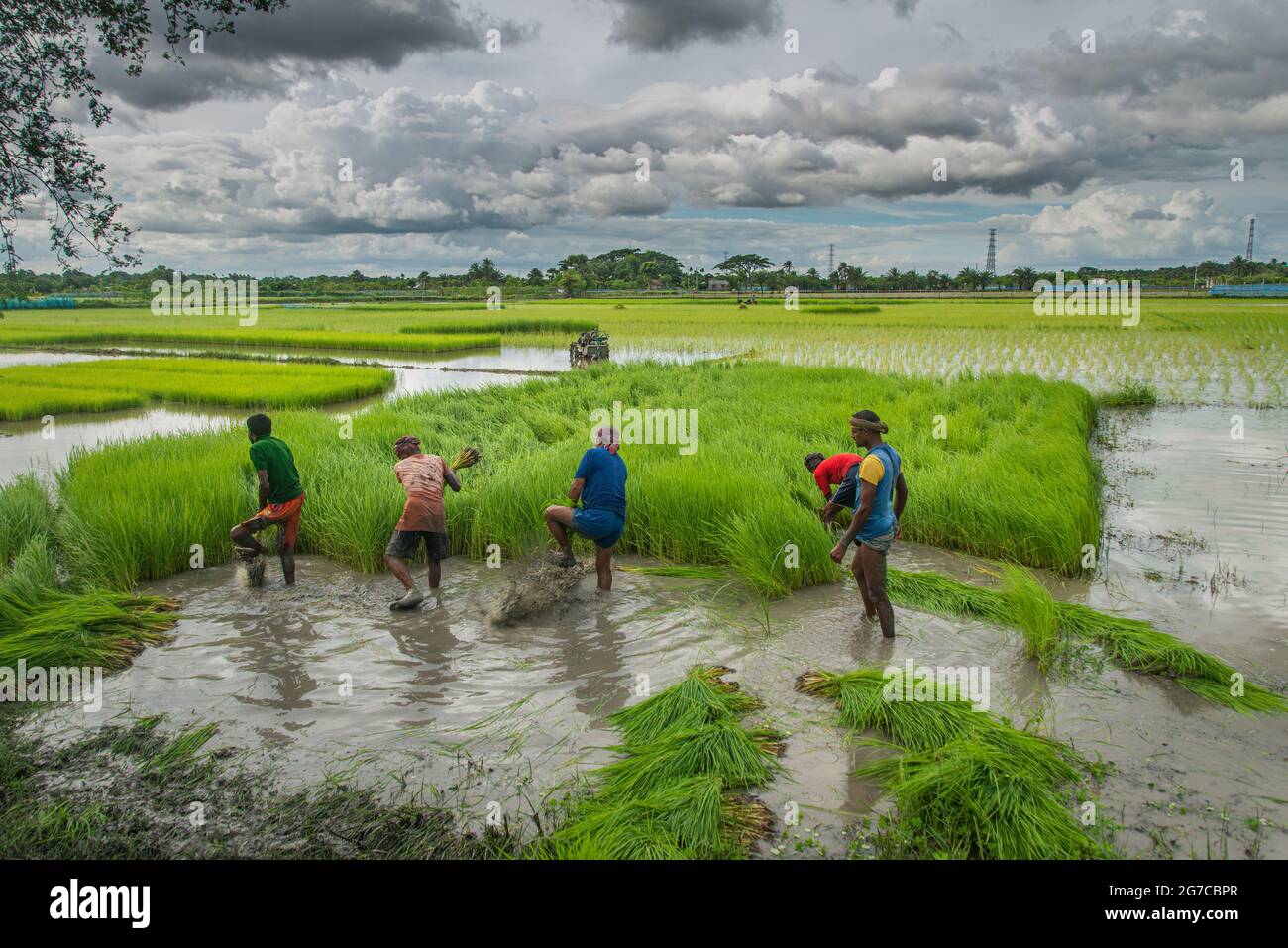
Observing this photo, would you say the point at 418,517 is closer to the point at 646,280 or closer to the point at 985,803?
the point at 985,803

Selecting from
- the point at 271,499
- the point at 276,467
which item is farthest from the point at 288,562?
the point at 276,467

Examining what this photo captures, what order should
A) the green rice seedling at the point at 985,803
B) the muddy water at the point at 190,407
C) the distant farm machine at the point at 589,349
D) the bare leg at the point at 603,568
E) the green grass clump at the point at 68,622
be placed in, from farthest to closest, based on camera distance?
1. the distant farm machine at the point at 589,349
2. the muddy water at the point at 190,407
3. the bare leg at the point at 603,568
4. the green grass clump at the point at 68,622
5. the green rice seedling at the point at 985,803

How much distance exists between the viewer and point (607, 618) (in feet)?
17.2

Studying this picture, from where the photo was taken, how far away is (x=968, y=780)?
294 centimetres

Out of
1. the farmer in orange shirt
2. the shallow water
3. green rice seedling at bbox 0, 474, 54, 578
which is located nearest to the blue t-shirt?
the shallow water

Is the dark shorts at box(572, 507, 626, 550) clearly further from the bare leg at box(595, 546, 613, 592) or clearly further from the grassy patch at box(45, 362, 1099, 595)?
the grassy patch at box(45, 362, 1099, 595)

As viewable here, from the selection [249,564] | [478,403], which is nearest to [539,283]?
[478,403]

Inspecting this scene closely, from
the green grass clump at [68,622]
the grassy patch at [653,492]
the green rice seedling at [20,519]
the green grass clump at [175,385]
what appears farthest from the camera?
the green grass clump at [175,385]

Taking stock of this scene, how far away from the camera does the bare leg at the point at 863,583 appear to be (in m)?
4.75

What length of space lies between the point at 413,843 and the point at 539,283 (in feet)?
294

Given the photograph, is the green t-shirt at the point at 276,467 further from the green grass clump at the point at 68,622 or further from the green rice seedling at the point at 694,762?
the green rice seedling at the point at 694,762

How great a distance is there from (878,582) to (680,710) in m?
1.71

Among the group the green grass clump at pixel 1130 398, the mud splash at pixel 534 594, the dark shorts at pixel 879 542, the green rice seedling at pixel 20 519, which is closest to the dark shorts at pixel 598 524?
the mud splash at pixel 534 594
